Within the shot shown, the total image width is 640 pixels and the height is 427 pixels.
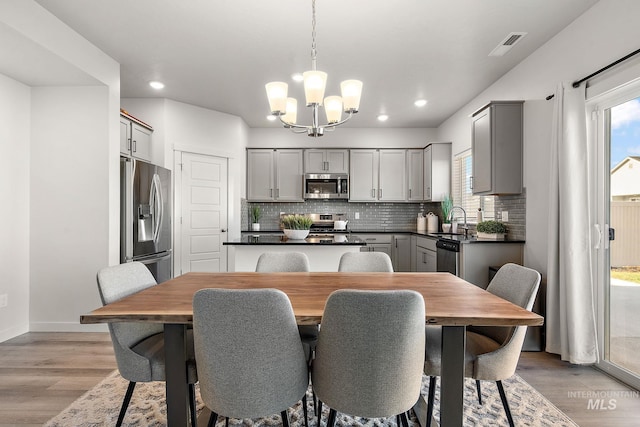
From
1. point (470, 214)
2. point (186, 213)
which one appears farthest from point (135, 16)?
point (470, 214)

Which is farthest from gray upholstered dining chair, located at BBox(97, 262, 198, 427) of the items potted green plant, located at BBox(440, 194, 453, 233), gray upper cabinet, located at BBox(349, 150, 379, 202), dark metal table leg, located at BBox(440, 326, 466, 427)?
gray upper cabinet, located at BBox(349, 150, 379, 202)

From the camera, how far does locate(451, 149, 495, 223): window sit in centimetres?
437

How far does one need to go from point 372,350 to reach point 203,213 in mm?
4255

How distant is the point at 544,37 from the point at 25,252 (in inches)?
203

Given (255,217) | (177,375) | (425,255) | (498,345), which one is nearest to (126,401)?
(177,375)

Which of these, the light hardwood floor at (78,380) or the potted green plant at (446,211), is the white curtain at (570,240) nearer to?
the light hardwood floor at (78,380)

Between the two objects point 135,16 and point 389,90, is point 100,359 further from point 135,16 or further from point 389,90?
point 389,90

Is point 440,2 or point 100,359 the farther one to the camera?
point 100,359

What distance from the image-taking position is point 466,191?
16.4 feet

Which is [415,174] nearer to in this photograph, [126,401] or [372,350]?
[372,350]

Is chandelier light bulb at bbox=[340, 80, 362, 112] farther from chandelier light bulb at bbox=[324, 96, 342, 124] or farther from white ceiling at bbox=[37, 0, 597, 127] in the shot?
white ceiling at bbox=[37, 0, 597, 127]

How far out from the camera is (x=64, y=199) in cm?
330

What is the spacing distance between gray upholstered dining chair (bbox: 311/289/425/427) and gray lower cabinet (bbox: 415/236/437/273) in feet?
10.8

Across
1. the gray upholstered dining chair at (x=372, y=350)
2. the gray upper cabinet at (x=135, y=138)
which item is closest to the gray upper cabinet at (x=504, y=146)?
the gray upholstered dining chair at (x=372, y=350)
